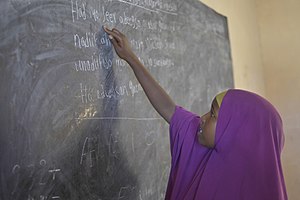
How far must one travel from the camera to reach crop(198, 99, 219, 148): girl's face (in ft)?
3.81

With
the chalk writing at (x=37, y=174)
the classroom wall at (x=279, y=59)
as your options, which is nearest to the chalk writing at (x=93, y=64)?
the chalk writing at (x=37, y=174)

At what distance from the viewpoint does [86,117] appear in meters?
1.30

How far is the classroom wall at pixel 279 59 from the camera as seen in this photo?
320 centimetres

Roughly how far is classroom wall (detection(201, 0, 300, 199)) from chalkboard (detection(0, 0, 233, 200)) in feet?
4.54

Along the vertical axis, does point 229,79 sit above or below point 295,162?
above

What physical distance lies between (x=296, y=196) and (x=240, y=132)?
2409mm

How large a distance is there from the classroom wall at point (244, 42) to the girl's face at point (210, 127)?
1321 mm

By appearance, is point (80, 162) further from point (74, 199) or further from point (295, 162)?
point (295, 162)

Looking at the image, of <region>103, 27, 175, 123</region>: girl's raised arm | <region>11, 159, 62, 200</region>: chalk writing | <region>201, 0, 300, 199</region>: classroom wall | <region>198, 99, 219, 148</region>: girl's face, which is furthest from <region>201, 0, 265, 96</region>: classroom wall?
<region>11, 159, 62, 200</region>: chalk writing

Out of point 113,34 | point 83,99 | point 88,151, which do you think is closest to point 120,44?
point 113,34

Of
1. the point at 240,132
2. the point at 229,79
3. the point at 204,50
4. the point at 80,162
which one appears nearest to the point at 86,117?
the point at 80,162

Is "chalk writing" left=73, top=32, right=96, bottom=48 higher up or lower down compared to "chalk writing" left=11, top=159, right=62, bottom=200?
higher up

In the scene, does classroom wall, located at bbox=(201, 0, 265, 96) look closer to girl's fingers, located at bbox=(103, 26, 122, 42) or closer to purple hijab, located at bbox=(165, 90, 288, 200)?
girl's fingers, located at bbox=(103, 26, 122, 42)

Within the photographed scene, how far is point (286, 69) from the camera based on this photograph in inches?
130
